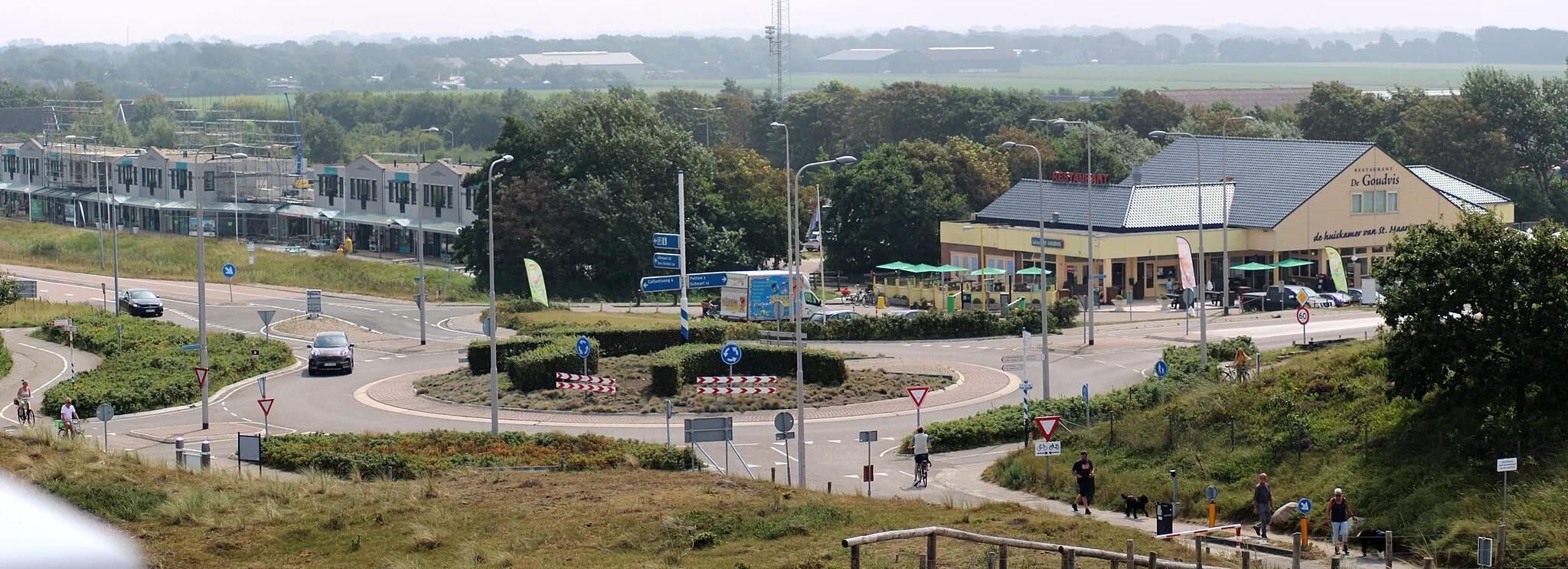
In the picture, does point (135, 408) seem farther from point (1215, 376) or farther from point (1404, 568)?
point (1404, 568)

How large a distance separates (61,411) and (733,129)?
13026 centimetres

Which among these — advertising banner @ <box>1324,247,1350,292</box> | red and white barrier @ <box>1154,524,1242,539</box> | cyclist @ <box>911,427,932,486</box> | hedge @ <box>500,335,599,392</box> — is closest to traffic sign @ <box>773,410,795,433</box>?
cyclist @ <box>911,427,932,486</box>

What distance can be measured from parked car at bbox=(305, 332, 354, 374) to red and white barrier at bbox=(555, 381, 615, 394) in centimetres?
972

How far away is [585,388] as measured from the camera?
1745 inches

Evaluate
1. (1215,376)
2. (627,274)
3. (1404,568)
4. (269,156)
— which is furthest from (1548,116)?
(269,156)

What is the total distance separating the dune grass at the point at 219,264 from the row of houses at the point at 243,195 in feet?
12.5

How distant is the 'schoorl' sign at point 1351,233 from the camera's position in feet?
250

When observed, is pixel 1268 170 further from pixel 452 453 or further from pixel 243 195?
pixel 243 195

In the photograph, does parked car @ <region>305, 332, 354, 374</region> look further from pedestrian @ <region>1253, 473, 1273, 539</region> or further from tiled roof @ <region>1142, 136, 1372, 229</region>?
tiled roof @ <region>1142, 136, 1372, 229</region>

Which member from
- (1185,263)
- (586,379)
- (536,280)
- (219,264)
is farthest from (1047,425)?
(219,264)

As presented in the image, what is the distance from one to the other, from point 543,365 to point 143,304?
29545 millimetres

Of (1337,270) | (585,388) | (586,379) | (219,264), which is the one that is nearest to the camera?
(586,379)

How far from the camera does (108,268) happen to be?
8981 cm

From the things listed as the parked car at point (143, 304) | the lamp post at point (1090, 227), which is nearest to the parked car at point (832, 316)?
the lamp post at point (1090, 227)
